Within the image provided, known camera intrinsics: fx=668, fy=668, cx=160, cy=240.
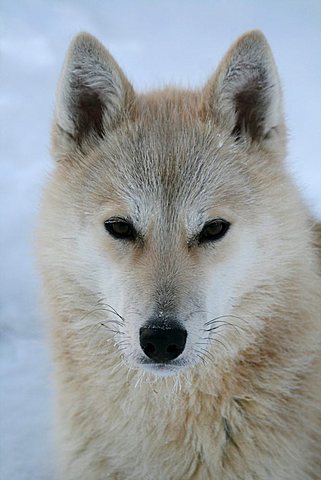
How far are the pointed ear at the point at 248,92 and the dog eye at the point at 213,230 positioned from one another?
0.59 meters

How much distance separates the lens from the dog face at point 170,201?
2971mm

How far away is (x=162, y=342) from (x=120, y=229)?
67cm

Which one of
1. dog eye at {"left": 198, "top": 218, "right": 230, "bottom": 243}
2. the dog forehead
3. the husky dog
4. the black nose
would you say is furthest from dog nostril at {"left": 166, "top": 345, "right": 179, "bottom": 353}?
the dog forehead

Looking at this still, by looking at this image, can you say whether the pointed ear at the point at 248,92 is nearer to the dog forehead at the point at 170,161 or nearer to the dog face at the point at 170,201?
the dog face at the point at 170,201

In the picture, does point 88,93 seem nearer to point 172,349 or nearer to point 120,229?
point 120,229

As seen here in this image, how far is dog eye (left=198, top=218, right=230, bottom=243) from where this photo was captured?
318 cm

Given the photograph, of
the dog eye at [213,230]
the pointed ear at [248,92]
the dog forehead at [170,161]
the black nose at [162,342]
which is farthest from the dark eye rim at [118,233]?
the pointed ear at [248,92]

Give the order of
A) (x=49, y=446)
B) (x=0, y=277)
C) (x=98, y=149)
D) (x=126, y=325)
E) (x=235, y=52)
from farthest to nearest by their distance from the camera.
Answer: (x=0, y=277)
(x=49, y=446)
(x=98, y=149)
(x=235, y=52)
(x=126, y=325)

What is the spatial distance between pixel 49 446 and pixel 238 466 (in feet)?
4.65

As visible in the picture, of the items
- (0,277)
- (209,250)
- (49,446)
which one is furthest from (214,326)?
(0,277)

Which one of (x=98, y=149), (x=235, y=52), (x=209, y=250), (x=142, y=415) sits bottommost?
(x=142, y=415)

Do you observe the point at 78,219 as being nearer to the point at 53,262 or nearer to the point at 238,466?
the point at 53,262

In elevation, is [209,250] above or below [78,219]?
below

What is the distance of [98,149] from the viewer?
139 inches
